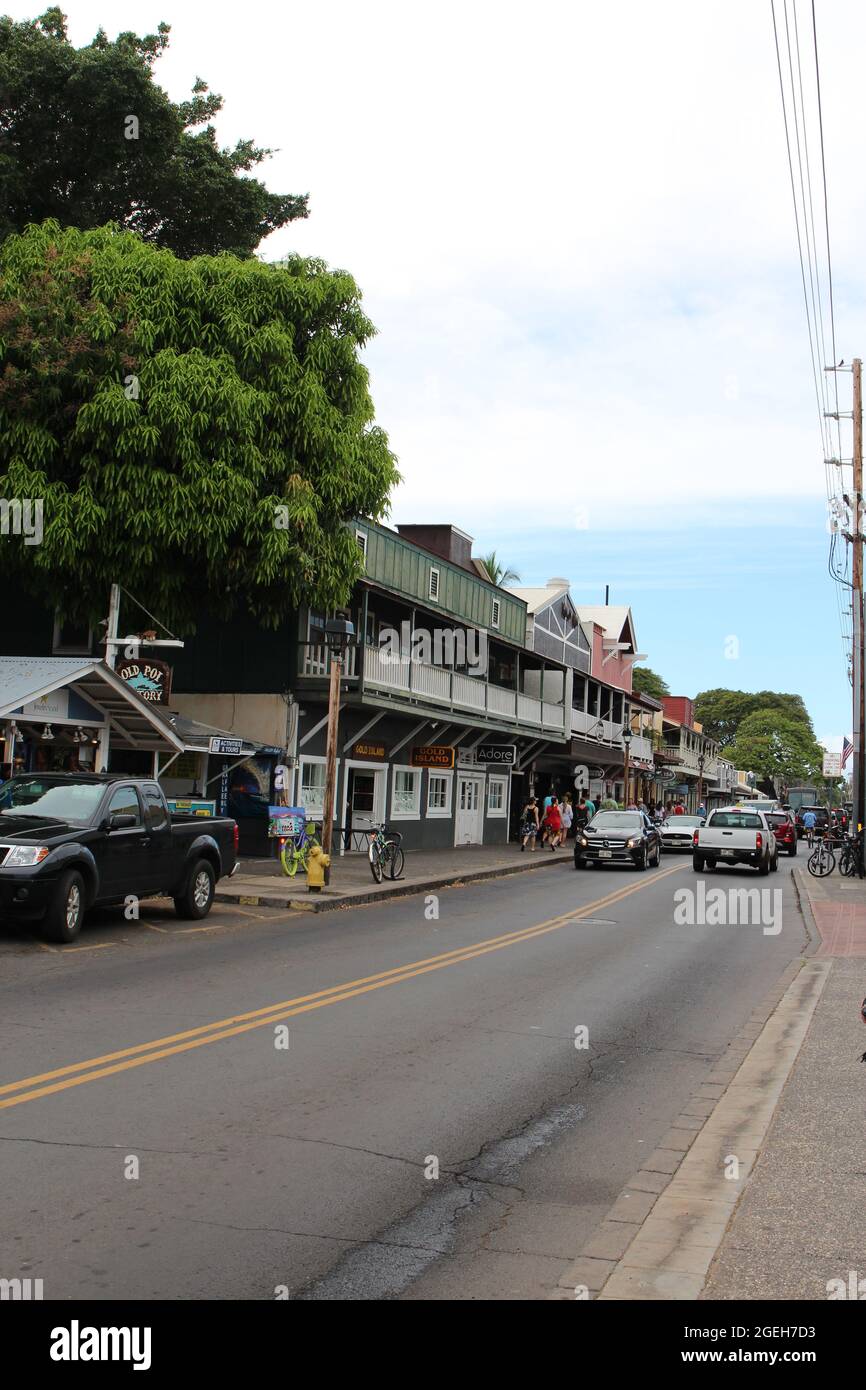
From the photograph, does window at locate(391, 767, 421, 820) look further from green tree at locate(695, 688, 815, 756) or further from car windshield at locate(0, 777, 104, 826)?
green tree at locate(695, 688, 815, 756)

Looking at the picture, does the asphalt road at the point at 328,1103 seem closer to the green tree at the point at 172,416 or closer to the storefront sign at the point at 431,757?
the green tree at the point at 172,416

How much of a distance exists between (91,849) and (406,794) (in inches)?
755

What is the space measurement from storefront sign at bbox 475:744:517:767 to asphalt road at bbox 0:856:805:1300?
20831mm

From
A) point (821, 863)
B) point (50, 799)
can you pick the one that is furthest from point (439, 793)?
point (50, 799)

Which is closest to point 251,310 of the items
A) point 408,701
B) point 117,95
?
point 117,95

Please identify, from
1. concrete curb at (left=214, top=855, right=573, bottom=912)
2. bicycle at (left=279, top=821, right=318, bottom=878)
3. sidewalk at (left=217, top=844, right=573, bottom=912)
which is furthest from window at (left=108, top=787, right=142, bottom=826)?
bicycle at (left=279, top=821, right=318, bottom=878)

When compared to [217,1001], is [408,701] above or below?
above

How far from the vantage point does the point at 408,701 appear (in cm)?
2869

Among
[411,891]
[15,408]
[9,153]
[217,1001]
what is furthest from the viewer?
[9,153]

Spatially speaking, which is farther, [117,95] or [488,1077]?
[117,95]

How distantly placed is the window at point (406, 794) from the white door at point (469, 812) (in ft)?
12.1

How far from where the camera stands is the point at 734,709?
13562 centimetres

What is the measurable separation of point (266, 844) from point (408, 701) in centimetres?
498
